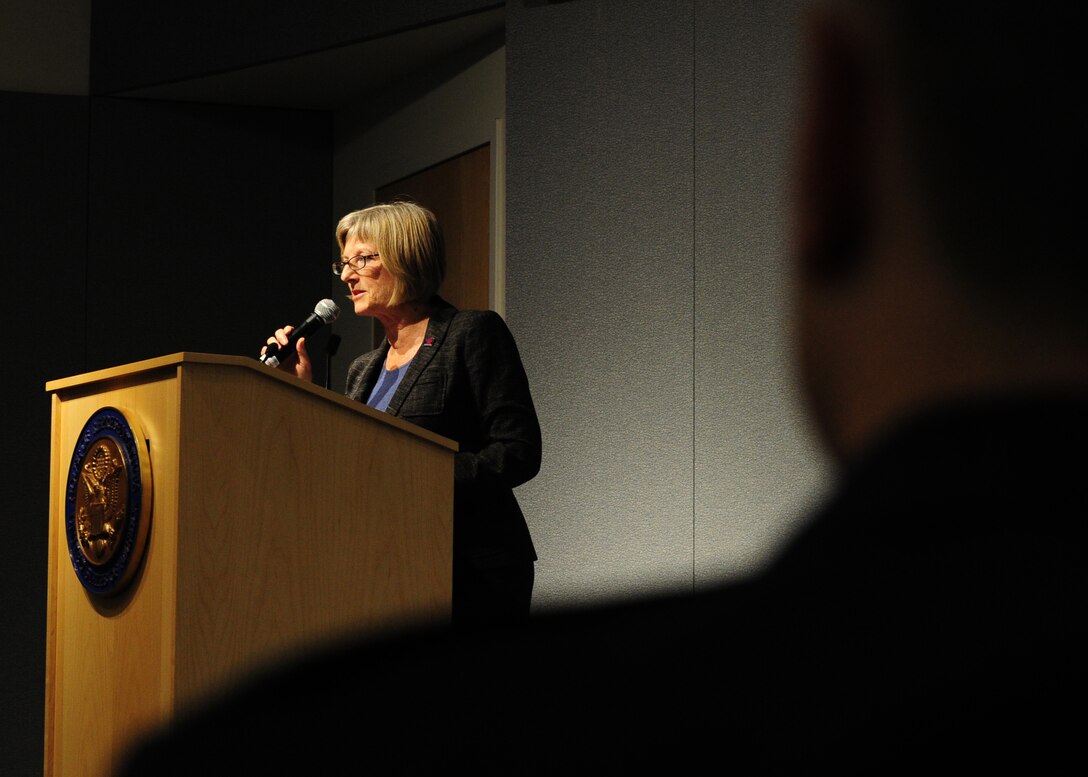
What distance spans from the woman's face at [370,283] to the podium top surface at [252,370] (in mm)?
380

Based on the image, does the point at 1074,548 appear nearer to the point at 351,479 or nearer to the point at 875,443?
the point at 875,443

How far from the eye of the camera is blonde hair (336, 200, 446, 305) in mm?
1900

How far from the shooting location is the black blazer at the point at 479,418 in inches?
66.5

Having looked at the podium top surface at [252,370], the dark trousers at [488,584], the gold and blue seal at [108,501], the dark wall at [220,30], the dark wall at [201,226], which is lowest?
the dark trousers at [488,584]

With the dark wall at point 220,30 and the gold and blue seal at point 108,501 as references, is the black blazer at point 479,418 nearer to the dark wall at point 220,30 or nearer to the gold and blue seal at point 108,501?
the gold and blue seal at point 108,501

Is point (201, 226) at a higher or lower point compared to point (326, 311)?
higher

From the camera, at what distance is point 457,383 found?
178 cm

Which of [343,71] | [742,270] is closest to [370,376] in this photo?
[742,270]

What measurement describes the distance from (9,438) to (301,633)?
294 centimetres

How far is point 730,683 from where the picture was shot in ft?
0.53

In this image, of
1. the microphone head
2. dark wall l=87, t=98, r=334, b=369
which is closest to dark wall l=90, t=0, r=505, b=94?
dark wall l=87, t=98, r=334, b=369

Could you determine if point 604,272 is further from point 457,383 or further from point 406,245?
point 457,383

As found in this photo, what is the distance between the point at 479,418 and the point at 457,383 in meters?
0.06

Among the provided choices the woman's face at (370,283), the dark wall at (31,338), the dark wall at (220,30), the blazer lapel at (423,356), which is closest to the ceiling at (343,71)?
the dark wall at (220,30)
